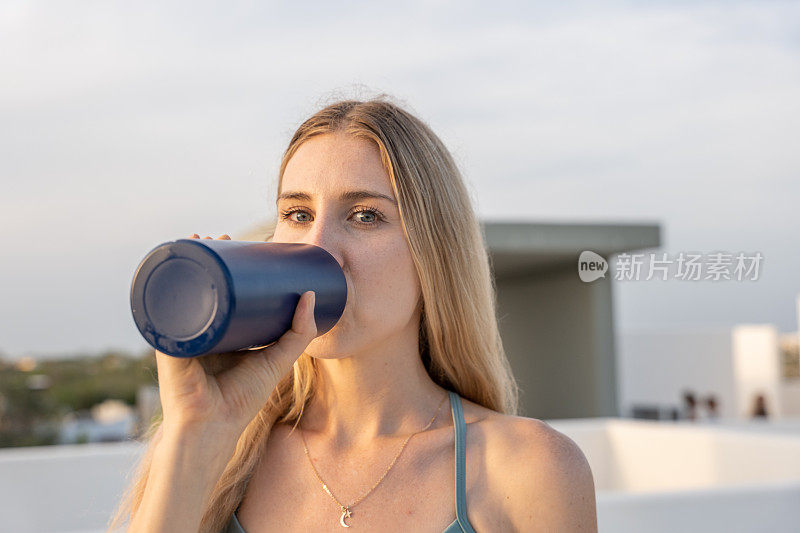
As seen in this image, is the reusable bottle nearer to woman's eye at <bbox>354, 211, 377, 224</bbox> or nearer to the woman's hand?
the woman's hand

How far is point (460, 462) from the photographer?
6.18ft

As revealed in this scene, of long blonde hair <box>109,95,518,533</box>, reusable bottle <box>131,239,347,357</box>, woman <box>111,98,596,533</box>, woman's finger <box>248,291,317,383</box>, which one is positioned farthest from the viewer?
long blonde hair <box>109,95,518,533</box>

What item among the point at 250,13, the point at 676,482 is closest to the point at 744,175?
the point at 250,13

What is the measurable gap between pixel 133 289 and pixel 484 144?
50.9ft

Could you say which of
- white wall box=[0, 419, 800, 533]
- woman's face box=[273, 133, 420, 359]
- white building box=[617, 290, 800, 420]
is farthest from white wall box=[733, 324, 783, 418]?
woman's face box=[273, 133, 420, 359]

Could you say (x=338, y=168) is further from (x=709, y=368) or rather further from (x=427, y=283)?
(x=709, y=368)

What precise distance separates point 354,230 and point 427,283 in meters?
0.21

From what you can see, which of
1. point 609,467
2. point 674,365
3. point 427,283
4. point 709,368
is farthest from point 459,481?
point 709,368

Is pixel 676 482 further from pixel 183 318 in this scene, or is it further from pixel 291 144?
pixel 183 318

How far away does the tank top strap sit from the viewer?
180cm

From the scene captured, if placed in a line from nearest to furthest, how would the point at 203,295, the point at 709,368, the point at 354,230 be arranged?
the point at 203,295
the point at 354,230
the point at 709,368

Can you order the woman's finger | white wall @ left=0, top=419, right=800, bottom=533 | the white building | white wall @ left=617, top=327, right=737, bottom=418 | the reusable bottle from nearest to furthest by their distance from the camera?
the reusable bottle < the woman's finger < white wall @ left=0, top=419, right=800, bottom=533 < the white building < white wall @ left=617, top=327, right=737, bottom=418

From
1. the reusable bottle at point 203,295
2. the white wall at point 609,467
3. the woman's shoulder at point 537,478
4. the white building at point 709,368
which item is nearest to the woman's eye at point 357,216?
the reusable bottle at point 203,295

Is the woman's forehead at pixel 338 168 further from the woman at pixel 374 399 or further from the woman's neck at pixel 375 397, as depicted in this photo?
the woman's neck at pixel 375 397
